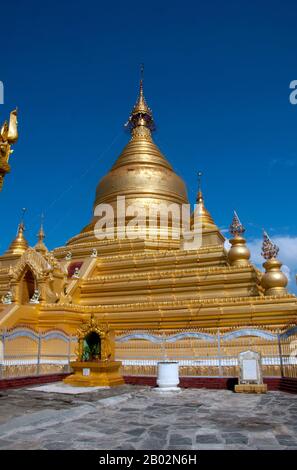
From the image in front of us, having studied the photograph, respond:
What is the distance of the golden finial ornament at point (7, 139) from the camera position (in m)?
7.29

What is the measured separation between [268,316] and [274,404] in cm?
697

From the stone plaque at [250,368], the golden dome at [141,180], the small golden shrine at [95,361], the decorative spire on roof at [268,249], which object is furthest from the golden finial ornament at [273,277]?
the golden dome at [141,180]

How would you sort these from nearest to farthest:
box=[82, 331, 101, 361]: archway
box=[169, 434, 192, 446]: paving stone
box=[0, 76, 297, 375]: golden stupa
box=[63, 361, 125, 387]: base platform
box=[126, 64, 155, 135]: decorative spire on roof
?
box=[169, 434, 192, 446]: paving stone → box=[63, 361, 125, 387]: base platform → box=[82, 331, 101, 361]: archway → box=[0, 76, 297, 375]: golden stupa → box=[126, 64, 155, 135]: decorative spire on roof

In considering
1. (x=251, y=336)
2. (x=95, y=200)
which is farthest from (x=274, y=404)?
(x=95, y=200)

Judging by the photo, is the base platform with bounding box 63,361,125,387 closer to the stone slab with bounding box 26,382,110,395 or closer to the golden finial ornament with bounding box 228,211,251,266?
the stone slab with bounding box 26,382,110,395

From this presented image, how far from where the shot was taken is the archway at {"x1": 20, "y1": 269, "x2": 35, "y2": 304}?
20.6 m

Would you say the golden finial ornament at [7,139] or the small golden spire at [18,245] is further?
the small golden spire at [18,245]

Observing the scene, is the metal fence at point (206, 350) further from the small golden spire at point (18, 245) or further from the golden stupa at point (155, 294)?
the small golden spire at point (18, 245)

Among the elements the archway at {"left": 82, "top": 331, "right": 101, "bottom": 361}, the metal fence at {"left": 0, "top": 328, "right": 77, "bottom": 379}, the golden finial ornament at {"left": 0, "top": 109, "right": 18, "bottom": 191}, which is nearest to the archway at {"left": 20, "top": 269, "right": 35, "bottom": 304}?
the metal fence at {"left": 0, "top": 328, "right": 77, "bottom": 379}

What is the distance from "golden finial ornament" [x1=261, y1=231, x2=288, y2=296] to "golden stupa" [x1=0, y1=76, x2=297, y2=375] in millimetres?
43

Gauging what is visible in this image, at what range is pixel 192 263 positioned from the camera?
2097 centimetres

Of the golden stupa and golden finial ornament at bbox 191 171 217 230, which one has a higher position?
golden finial ornament at bbox 191 171 217 230

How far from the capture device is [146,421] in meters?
7.06

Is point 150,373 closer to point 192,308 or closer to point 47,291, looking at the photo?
point 192,308
